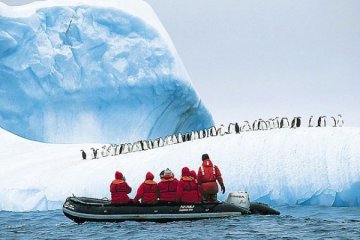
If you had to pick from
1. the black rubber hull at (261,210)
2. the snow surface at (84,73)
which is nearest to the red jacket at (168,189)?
the black rubber hull at (261,210)

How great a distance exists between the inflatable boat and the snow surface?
14.4 meters

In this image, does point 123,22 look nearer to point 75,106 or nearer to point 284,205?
point 75,106

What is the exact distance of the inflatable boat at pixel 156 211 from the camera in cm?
1067

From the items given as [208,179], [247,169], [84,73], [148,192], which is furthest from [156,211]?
[84,73]

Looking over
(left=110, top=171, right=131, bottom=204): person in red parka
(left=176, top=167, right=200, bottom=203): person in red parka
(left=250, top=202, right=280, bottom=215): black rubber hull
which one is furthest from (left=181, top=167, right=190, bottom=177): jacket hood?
(left=250, top=202, right=280, bottom=215): black rubber hull

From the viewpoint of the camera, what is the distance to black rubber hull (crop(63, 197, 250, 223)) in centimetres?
1067

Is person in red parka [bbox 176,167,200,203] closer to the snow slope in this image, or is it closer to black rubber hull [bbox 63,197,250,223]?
black rubber hull [bbox 63,197,250,223]

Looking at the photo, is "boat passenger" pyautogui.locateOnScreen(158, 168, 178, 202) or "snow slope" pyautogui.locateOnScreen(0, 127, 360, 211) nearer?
"boat passenger" pyautogui.locateOnScreen(158, 168, 178, 202)

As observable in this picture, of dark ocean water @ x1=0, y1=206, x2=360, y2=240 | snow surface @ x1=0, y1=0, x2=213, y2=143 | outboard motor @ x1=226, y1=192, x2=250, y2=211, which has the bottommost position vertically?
dark ocean water @ x1=0, y1=206, x2=360, y2=240

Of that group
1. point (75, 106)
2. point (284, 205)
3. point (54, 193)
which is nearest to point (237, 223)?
point (284, 205)

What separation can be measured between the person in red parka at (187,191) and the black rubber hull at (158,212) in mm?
127

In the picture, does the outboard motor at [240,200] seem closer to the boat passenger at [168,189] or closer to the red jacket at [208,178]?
the red jacket at [208,178]

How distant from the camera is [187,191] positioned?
1071 centimetres

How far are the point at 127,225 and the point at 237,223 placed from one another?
180 centimetres
